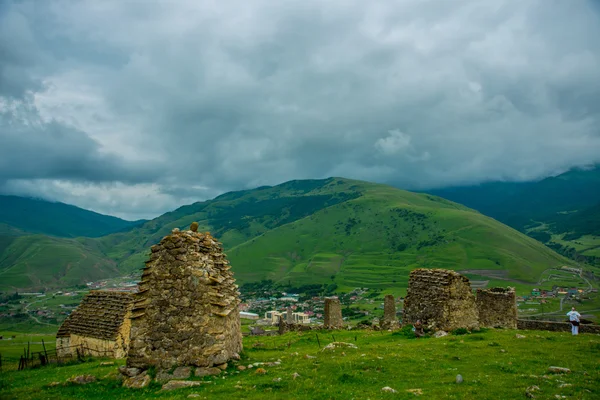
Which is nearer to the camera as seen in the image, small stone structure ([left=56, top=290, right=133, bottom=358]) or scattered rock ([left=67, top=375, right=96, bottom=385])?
scattered rock ([left=67, top=375, right=96, bottom=385])

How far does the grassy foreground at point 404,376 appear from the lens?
1330 centimetres

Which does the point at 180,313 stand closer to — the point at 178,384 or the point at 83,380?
the point at 178,384

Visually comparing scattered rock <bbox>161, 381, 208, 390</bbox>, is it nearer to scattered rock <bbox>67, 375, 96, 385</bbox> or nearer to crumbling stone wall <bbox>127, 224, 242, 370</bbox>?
crumbling stone wall <bbox>127, 224, 242, 370</bbox>

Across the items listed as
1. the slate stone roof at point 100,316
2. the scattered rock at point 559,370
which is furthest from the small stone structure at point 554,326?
the slate stone roof at point 100,316

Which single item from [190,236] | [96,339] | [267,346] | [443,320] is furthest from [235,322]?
[96,339]

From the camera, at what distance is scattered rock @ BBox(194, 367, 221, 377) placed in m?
16.7

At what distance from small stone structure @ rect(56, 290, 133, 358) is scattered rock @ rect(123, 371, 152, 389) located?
1846 centimetres

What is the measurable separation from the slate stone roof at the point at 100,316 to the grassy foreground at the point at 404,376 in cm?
1321

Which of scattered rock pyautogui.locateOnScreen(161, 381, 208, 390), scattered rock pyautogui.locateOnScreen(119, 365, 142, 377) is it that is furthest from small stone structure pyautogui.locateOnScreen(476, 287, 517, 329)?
scattered rock pyautogui.locateOnScreen(119, 365, 142, 377)

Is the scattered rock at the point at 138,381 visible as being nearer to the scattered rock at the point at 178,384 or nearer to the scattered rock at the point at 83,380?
the scattered rock at the point at 178,384

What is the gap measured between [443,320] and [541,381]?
14431mm

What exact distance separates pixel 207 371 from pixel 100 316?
26.3 m

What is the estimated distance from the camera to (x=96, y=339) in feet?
116

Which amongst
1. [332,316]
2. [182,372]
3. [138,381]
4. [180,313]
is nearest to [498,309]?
[332,316]
